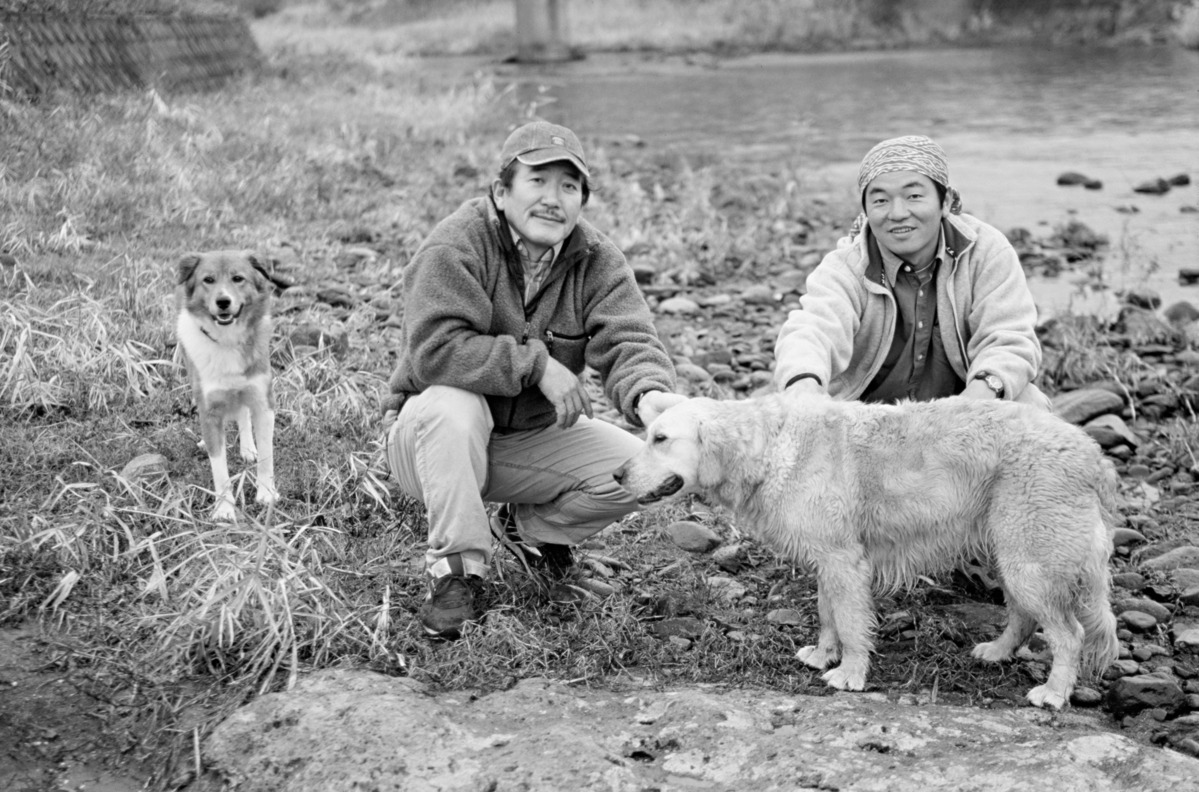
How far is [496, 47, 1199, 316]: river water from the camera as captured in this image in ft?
38.1

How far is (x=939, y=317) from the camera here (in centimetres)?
510

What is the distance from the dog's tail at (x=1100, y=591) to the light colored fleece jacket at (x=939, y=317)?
731mm

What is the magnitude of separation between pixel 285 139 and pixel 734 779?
10216 millimetres

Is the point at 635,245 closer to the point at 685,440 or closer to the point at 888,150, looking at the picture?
the point at 888,150

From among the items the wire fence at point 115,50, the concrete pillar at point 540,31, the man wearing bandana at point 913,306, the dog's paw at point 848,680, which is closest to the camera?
the dog's paw at point 848,680

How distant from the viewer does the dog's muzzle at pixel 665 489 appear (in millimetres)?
4344

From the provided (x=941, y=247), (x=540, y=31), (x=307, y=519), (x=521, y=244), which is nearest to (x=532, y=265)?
(x=521, y=244)

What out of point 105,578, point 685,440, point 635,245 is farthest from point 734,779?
point 635,245

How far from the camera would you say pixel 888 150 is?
4977mm

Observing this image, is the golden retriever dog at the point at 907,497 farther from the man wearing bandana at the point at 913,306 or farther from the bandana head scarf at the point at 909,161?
the bandana head scarf at the point at 909,161

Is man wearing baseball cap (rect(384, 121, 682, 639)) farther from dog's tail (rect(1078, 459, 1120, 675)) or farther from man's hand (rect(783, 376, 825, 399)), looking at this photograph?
dog's tail (rect(1078, 459, 1120, 675))

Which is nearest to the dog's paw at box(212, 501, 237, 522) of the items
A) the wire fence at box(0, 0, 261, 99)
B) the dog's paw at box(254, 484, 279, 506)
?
the dog's paw at box(254, 484, 279, 506)

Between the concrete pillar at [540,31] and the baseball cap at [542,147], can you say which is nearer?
the baseball cap at [542,147]

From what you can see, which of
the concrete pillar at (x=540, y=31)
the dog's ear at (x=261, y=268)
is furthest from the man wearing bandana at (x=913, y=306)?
the concrete pillar at (x=540, y=31)
